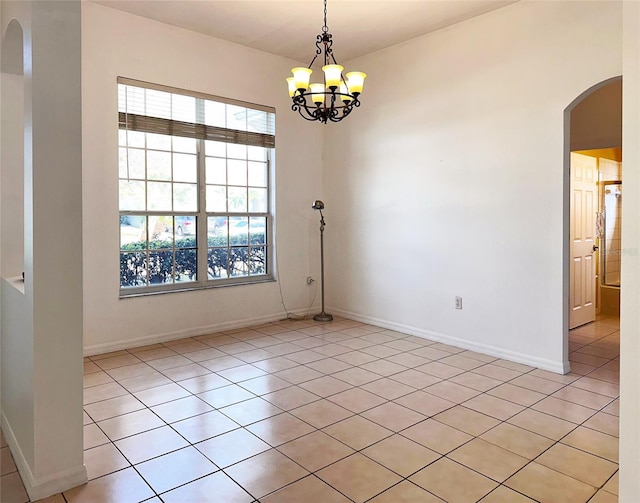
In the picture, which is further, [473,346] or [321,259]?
[321,259]

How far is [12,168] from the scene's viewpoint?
315cm

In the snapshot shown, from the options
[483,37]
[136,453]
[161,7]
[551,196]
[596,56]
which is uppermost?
[161,7]

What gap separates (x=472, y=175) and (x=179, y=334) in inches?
132

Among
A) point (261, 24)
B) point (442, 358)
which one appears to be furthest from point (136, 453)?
point (261, 24)

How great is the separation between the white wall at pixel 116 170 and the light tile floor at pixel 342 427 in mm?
430

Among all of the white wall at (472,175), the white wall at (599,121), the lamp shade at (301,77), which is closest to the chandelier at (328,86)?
the lamp shade at (301,77)

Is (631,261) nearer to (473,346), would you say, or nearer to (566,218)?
(566,218)

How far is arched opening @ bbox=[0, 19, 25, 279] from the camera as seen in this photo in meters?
3.09

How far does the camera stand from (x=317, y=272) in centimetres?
615

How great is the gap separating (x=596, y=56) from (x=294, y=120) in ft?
10.7

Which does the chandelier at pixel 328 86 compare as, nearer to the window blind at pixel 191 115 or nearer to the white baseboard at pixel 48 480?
the window blind at pixel 191 115

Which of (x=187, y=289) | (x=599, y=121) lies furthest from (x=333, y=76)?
(x=599, y=121)

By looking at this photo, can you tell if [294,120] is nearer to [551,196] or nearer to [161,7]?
[161,7]

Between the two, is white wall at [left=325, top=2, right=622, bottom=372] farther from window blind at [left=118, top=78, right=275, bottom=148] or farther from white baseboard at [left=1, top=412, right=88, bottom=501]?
white baseboard at [left=1, top=412, right=88, bottom=501]
